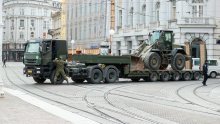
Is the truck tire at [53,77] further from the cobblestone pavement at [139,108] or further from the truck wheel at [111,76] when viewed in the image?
the cobblestone pavement at [139,108]

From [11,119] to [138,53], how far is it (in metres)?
23.9

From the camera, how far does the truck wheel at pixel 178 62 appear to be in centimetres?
3703

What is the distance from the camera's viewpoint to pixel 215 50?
52344 millimetres

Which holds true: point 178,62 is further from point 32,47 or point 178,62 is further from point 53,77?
point 32,47

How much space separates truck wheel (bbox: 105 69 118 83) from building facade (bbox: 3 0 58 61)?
10284 centimetres

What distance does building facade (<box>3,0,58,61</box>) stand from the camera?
13400 centimetres

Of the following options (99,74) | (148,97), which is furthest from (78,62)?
(148,97)

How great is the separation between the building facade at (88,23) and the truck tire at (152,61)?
96.1 ft

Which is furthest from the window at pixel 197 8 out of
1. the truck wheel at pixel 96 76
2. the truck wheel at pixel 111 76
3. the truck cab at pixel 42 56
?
the truck cab at pixel 42 56

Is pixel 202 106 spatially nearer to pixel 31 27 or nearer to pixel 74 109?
pixel 74 109

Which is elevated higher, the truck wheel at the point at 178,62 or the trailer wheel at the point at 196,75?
the truck wheel at the point at 178,62

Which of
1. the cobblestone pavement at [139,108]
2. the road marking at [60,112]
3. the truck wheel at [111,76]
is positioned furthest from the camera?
the truck wheel at [111,76]

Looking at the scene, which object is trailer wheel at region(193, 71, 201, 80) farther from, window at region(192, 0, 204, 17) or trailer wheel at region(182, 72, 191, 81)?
window at region(192, 0, 204, 17)

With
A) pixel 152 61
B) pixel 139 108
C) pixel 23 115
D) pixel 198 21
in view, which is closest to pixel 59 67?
pixel 152 61
